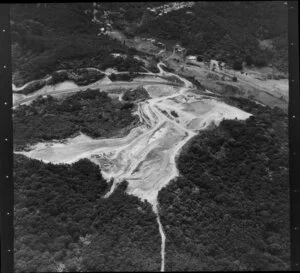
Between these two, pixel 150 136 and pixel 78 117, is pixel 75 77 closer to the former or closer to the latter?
pixel 78 117

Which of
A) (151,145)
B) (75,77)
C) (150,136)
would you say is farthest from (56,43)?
(151,145)

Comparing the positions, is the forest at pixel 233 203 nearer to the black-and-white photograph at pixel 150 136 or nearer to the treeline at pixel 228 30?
the black-and-white photograph at pixel 150 136

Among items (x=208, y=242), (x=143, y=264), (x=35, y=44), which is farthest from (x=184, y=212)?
(x=35, y=44)

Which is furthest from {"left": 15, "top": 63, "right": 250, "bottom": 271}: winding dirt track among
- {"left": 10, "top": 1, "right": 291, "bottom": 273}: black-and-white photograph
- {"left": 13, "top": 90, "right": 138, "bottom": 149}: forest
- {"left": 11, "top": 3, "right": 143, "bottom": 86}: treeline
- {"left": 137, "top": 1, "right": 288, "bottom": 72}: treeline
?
{"left": 11, "top": 3, "right": 143, "bottom": 86}: treeline

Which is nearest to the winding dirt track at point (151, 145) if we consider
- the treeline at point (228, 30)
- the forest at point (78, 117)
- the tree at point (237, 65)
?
Result: the forest at point (78, 117)

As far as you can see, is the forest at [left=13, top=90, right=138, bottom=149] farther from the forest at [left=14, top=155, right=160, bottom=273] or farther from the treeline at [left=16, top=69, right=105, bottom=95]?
the forest at [left=14, top=155, right=160, bottom=273]
